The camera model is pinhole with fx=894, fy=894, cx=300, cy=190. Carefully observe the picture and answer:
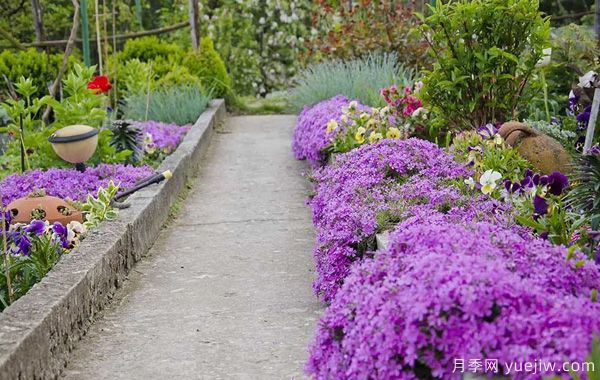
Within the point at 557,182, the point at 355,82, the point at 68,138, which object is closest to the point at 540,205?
the point at 557,182

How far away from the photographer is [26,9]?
18734 millimetres

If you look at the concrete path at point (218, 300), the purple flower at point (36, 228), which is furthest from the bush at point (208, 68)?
the purple flower at point (36, 228)

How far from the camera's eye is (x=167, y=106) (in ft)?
34.4

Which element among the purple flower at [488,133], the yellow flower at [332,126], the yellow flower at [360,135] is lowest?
the yellow flower at [332,126]

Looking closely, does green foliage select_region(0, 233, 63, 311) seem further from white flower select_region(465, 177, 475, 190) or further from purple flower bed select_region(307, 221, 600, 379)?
white flower select_region(465, 177, 475, 190)

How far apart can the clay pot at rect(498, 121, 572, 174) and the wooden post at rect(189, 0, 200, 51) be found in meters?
8.96

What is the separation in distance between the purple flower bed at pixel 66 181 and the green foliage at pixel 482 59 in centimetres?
238

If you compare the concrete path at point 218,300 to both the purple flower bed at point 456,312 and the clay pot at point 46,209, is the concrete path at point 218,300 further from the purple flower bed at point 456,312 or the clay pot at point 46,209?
the purple flower bed at point 456,312

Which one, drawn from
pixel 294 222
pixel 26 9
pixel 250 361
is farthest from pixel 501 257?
pixel 26 9

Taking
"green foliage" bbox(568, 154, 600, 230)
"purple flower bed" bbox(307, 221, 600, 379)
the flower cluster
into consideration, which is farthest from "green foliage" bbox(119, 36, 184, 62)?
"purple flower bed" bbox(307, 221, 600, 379)

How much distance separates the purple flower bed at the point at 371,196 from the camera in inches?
169

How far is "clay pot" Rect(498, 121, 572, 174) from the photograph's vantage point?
5406mm

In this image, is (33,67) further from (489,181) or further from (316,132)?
(489,181)

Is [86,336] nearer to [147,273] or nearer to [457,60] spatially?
[147,273]
